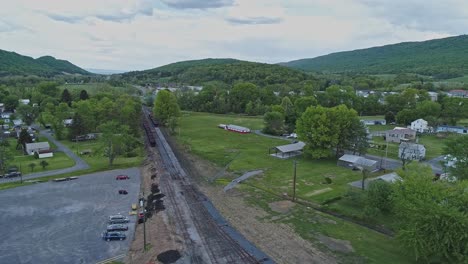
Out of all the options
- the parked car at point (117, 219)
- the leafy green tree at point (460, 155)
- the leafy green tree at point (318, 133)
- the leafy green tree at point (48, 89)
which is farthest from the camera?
the leafy green tree at point (48, 89)

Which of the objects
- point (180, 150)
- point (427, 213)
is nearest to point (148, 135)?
point (180, 150)

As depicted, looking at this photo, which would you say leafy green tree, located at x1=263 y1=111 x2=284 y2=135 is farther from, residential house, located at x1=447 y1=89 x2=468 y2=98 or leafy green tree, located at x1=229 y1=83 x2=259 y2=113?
residential house, located at x1=447 y1=89 x2=468 y2=98

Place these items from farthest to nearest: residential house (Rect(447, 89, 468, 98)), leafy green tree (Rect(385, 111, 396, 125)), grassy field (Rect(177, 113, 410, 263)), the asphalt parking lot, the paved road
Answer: residential house (Rect(447, 89, 468, 98)), leafy green tree (Rect(385, 111, 396, 125)), the paved road, grassy field (Rect(177, 113, 410, 263)), the asphalt parking lot

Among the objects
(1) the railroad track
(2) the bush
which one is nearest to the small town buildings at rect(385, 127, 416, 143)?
(2) the bush

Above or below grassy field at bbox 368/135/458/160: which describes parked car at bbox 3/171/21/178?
above

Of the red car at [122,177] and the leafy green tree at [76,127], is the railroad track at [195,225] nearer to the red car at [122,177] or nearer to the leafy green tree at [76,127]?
the red car at [122,177]

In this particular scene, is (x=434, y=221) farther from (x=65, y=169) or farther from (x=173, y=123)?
(x=173, y=123)

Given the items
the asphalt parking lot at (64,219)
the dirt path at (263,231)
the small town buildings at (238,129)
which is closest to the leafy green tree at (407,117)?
the small town buildings at (238,129)
